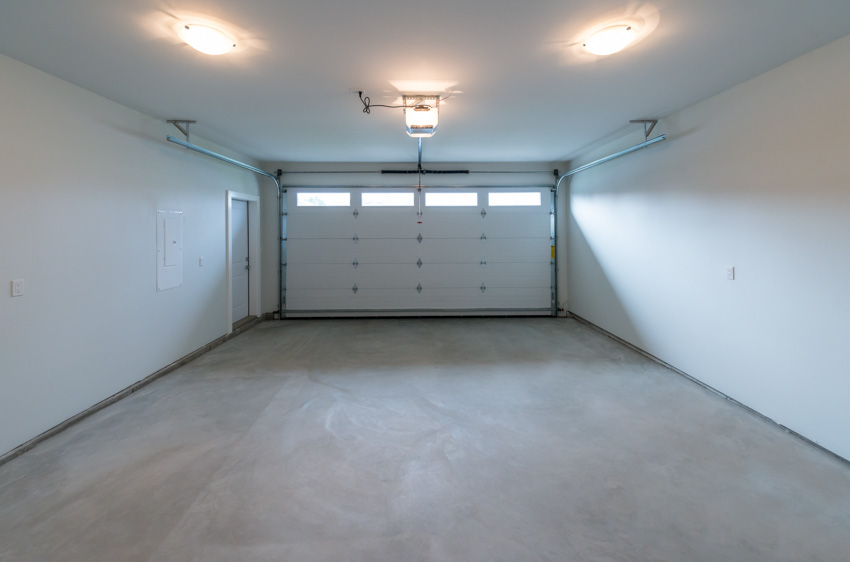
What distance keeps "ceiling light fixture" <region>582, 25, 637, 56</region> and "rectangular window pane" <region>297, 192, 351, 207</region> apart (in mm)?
4704

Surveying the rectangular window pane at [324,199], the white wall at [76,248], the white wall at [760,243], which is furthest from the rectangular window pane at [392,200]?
the white wall at [760,243]

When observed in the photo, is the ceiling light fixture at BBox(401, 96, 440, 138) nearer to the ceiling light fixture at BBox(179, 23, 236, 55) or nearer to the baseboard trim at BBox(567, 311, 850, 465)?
the ceiling light fixture at BBox(179, 23, 236, 55)

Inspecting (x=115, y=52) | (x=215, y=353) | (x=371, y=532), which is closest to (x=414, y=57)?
(x=115, y=52)

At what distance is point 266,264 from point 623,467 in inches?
230

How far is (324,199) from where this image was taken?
6457mm

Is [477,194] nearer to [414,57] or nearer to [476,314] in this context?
[476,314]

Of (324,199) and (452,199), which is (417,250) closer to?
(452,199)

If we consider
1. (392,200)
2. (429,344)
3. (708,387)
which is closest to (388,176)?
(392,200)

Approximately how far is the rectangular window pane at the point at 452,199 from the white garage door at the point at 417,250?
0.02m

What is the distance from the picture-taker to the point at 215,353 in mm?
4570

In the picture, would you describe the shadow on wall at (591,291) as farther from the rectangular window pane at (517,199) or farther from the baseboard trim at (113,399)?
the baseboard trim at (113,399)

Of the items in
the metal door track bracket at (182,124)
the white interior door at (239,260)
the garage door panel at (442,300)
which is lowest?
the garage door panel at (442,300)

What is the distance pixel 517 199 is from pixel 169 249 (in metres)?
5.07

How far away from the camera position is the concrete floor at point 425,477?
1.66 m
